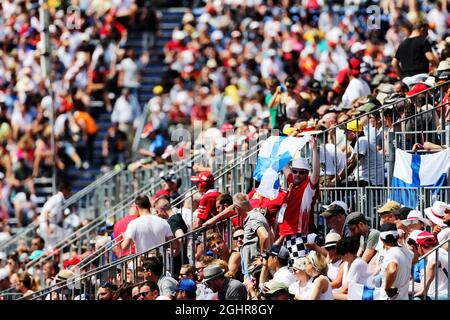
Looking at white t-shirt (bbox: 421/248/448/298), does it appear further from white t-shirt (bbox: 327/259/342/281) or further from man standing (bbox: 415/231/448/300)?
white t-shirt (bbox: 327/259/342/281)

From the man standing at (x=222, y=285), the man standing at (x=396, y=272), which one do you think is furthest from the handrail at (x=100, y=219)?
the man standing at (x=396, y=272)

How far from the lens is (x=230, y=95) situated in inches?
1206

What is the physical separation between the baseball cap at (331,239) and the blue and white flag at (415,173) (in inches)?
69.5

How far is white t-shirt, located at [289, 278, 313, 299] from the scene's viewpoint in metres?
15.1

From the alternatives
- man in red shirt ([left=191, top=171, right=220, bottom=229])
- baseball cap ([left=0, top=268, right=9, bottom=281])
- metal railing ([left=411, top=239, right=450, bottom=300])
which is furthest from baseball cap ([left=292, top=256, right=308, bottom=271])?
baseball cap ([left=0, top=268, right=9, bottom=281])

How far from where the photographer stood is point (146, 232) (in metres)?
18.8

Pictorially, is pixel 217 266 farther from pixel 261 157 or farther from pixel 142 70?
pixel 142 70

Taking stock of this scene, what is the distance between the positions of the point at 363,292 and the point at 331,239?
1321 millimetres

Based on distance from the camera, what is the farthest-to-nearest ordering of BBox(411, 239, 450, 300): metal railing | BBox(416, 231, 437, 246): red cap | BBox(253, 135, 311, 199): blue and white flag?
BBox(253, 135, 311, 199): blue and white flag < BBox(416, 231, 437, 246): red cap < BBox(411, 239, 450, 300): metal railing

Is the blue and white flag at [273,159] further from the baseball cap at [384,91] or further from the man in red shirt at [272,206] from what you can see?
the baseball cap at [384,91]

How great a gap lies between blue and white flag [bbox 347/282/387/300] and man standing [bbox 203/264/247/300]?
4.20 ft

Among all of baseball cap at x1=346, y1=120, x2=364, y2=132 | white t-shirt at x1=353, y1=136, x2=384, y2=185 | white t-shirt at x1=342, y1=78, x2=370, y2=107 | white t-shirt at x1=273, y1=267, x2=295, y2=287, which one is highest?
white t-shirt at x1=342, y1=78, x2=370, y2=107

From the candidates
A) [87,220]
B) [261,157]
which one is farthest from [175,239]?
[87,220]

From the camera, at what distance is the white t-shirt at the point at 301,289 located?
1508 cm
